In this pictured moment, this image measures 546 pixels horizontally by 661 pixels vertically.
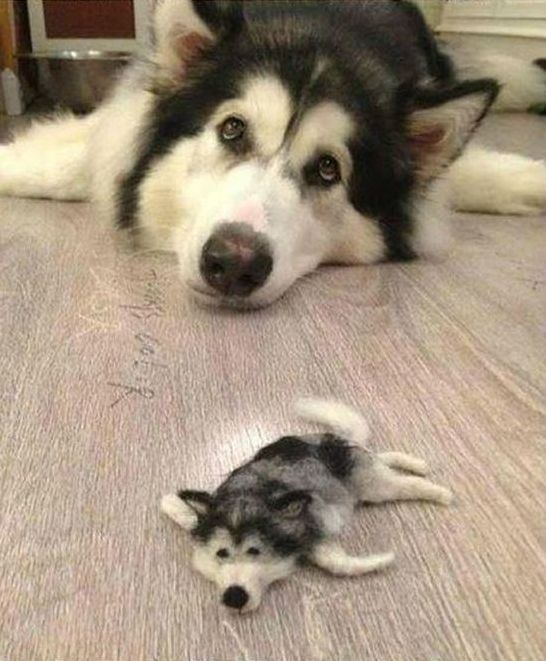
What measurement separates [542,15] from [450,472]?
4.09 meters

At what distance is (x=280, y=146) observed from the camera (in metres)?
1.49

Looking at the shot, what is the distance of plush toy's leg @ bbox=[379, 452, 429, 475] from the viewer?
35.4 inches

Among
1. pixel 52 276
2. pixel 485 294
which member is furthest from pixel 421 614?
pixel 52 276

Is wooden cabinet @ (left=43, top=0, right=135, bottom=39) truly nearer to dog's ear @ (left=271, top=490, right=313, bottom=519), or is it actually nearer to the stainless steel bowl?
the stainless steel bowl

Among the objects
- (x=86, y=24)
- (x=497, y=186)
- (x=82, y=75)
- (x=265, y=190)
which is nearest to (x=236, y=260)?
(x=265, y=190)

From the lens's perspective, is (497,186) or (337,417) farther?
(497,186)

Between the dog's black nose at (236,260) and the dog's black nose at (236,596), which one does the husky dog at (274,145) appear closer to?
the dog's black nose at (236,260)

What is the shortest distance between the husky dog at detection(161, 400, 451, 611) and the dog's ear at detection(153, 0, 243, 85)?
1042mm

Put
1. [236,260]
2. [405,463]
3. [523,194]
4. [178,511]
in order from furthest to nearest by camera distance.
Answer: [523,194], [236,260], [405,463], [178,511]

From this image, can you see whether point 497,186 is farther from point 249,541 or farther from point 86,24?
point 86,24

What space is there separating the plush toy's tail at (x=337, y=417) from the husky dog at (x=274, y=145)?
0.39 metres

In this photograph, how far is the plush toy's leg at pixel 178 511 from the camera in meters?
0.78

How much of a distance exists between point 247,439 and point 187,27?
103 cm

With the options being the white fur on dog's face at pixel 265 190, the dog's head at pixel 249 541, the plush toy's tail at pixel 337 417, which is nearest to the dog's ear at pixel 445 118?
the white fur on dog's face at pixel 265 190
